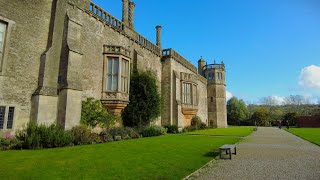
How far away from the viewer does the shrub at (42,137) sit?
447 inches

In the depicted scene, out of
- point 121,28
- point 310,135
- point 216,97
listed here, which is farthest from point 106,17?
point 216,97

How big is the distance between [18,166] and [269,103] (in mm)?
133705

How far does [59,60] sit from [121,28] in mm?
7728

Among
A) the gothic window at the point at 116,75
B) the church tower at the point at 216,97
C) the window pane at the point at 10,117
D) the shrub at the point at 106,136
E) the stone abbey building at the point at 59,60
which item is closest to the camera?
the window pane at the point at 10,117

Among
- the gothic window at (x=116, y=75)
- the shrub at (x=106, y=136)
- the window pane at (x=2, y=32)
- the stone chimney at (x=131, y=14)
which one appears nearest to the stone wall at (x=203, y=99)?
the stone chimney at (x=131, y=14)

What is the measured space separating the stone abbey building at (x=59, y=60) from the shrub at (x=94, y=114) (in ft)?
1.46

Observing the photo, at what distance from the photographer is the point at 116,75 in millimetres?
18000

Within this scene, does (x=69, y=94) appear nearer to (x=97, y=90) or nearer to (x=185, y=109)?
(x=97, y=90)

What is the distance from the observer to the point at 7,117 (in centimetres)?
1205

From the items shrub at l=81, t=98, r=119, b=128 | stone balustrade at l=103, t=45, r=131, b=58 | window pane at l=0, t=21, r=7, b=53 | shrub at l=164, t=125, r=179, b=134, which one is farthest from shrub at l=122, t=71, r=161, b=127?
window pane at l=0, t=21, r=7, b=53

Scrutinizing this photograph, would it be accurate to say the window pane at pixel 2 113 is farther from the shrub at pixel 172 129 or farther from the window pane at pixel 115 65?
the shrub at pixel 172 129

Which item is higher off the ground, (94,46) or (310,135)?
(94,46)

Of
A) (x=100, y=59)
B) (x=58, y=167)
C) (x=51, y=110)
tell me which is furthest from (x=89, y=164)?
(x=100, y=59)

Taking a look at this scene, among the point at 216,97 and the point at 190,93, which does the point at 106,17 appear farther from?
the point at 216,97
